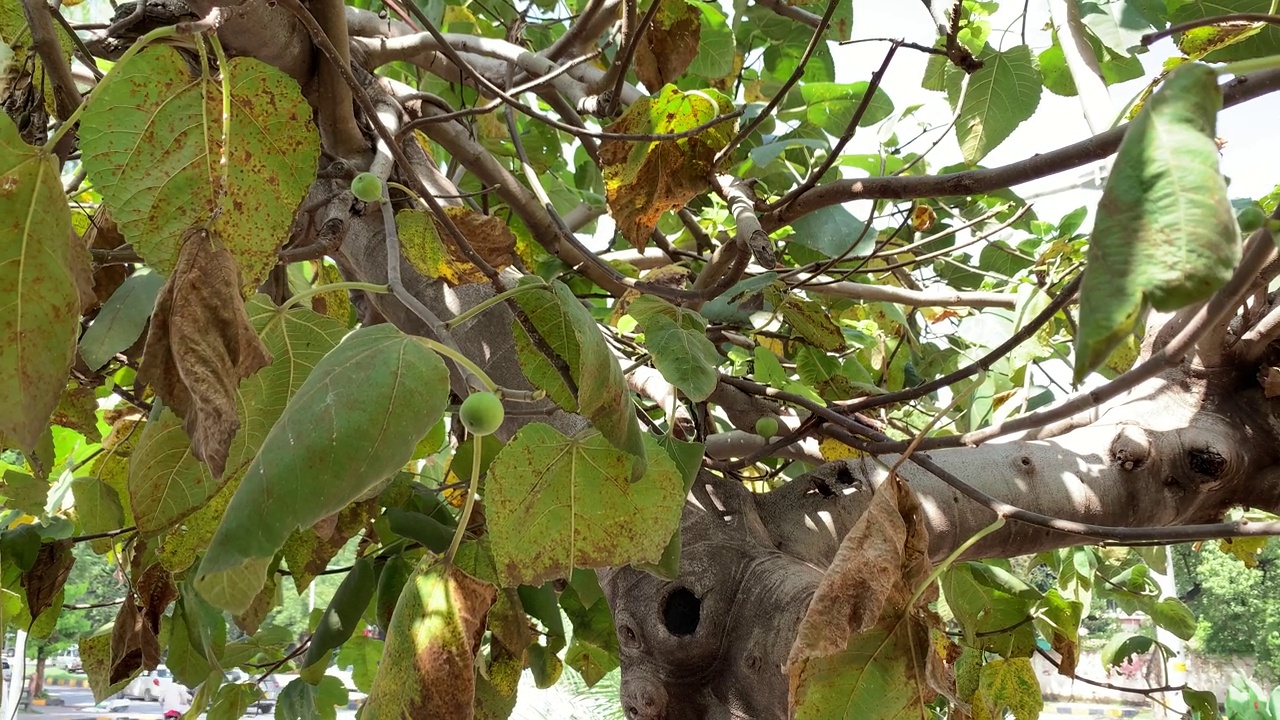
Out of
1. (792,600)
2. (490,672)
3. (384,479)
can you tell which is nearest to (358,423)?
(384,479)

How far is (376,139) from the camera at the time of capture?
1.02 meters

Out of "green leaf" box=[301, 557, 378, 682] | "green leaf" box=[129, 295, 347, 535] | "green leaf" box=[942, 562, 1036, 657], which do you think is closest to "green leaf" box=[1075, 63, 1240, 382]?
"green leaf" box=[129, 295, 347, 535]

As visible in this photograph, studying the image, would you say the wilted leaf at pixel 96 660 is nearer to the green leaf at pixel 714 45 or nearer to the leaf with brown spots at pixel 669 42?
the leaf with brown spots at pixel 669 42

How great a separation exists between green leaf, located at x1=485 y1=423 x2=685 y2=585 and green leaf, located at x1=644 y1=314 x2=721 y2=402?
0.31 ft

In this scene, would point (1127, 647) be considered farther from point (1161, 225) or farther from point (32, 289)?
point (32, 289)

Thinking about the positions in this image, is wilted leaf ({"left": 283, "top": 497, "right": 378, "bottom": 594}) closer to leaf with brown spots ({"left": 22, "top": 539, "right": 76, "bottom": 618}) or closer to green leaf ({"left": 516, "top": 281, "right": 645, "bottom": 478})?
leaf with brown spots ({"left": 22, "top": 539, "right": 76, "bottom": 618})

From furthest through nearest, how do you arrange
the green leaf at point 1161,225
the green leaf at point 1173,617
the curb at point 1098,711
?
the curb at point 1098,711
the green leaf at point 1173,617
the green leaf at point 1161,225

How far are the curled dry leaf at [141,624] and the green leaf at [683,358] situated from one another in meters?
0.65

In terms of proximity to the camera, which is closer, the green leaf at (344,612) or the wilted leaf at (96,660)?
the green leaf at (344,612)

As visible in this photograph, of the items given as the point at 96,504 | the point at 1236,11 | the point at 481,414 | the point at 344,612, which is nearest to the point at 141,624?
the point at 96,504

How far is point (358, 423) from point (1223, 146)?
1125 mm

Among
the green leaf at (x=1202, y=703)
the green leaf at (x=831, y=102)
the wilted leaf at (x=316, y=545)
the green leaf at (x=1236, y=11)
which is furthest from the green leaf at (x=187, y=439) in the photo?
the green leaf at (x=1202, y=703)

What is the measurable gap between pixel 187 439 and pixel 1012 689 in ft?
3.37

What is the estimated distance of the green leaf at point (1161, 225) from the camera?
26 centimetres
